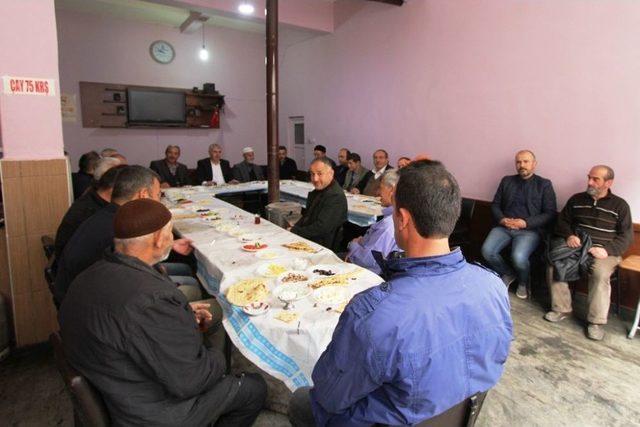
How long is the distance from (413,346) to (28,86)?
301 cm

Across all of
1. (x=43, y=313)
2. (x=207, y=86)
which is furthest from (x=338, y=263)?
(x=207, y=86)

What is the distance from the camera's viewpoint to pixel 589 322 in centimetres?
318

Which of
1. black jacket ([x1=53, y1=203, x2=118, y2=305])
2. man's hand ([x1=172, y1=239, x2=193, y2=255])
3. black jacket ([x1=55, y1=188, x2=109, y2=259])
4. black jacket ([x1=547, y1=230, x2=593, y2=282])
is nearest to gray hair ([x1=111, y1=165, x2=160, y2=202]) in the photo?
black jacket ([x1=53, y1=203, x2=118, y2=305])

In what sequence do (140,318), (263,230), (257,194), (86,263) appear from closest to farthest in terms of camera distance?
(140,318) → (86,263) → (263,230) → (257,194)

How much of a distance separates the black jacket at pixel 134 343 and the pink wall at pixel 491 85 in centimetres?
394

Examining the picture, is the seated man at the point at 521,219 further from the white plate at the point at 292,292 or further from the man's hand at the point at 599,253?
the white plate at the point at 292,292

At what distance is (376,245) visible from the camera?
2.56 meters

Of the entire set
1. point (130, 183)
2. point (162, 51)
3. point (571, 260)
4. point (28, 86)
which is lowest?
point (571, 260)

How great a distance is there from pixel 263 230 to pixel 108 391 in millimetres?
1928

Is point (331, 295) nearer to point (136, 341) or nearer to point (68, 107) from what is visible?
point (136, 341)

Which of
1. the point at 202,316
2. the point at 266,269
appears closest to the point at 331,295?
the point at 266,269

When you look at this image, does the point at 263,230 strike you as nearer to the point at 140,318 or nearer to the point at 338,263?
the point at 338,263

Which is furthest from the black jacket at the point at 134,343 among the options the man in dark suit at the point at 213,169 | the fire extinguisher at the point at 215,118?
the fire extinguisher at the point at 215,118

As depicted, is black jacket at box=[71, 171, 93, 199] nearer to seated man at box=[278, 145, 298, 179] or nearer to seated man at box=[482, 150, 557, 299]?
seated man at box=[278, 145, 298, 179]
